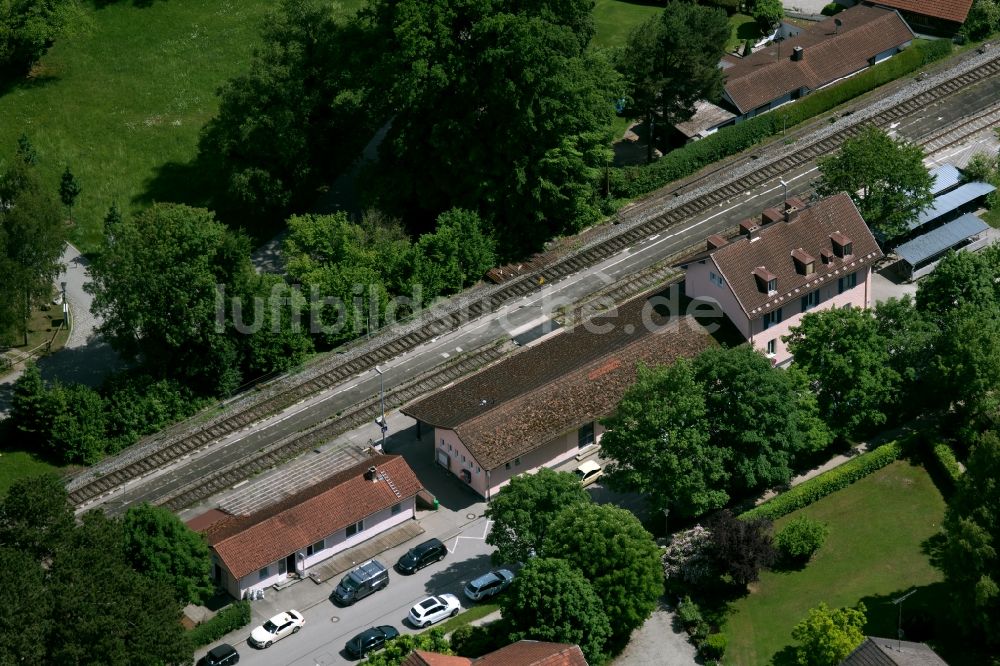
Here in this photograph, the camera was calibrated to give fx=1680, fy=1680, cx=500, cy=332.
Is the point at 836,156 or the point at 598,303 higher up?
the point at 836,156

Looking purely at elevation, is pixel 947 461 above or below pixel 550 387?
below

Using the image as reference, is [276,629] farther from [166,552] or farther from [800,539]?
[800,539]

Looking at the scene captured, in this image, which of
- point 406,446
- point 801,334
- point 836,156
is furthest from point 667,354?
point 836,156

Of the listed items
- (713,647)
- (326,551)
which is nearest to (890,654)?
(713,647)

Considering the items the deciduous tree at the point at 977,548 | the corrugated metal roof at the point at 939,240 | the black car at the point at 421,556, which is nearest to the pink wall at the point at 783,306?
the corrugated metal roof at the point at 939,240

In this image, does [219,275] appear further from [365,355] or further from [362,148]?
[362,148]

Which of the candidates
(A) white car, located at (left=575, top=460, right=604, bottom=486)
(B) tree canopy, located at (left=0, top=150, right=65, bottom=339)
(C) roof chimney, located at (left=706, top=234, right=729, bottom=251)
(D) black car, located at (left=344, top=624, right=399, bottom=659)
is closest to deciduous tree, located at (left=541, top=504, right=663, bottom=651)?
(D) black car, located at (left=344, top=624, right=399, bottom=659)

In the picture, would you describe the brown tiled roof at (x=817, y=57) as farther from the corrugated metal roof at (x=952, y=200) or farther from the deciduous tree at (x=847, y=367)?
the deciduous tree at (x=847, y=367)
